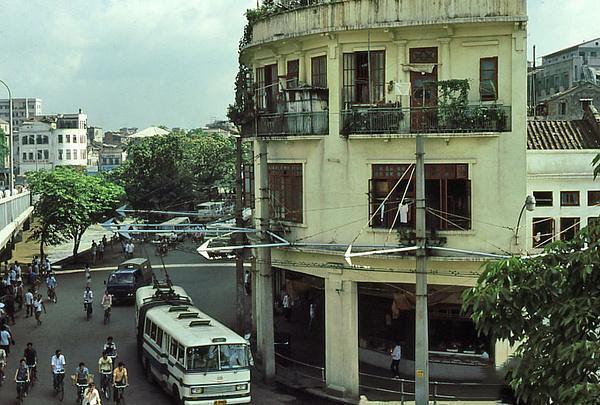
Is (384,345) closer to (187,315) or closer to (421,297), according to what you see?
(187,315)

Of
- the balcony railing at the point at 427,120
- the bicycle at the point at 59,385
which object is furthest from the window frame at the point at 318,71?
the bicycle at the point at 59,385

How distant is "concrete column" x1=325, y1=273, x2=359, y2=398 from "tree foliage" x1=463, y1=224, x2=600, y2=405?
15.2 m

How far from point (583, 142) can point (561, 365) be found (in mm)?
20141

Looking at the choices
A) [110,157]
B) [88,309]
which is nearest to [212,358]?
[88,309]

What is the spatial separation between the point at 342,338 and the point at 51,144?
145m

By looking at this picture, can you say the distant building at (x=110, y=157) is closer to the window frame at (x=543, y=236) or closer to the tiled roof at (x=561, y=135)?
the tiled roof at (x=561, y=135)

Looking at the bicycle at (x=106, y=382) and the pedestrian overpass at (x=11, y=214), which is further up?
the pedestrian overpass at (x=11, y=214)

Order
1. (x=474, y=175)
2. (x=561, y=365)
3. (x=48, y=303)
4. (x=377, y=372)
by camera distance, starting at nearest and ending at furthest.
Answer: (x=561, y=365) → (x=474, y=175) → (x=377, y=372) → (x=48, y=303)

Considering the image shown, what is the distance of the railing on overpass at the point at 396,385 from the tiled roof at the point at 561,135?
302 inches

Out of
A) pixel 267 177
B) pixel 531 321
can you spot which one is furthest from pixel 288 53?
pixel 531 321

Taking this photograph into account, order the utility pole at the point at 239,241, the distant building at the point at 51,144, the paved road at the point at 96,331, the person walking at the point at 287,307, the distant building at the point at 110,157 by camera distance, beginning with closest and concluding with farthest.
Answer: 1. the paved road at the point at 96,331
2. the utility pole at the point at 239,241
3. the person walking at the point at 287,307
4. the distant building at the point at 51,144
5. the distant building at the point at 110,157

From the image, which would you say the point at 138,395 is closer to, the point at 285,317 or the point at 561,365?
the point at 285,317

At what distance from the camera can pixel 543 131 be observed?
29281 millimetres

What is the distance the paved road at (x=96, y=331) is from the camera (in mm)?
27188
